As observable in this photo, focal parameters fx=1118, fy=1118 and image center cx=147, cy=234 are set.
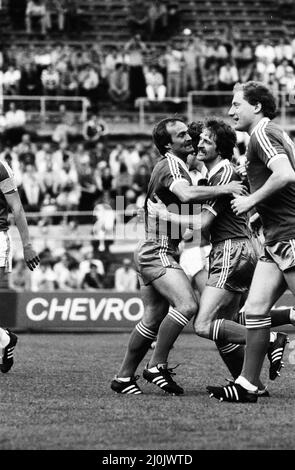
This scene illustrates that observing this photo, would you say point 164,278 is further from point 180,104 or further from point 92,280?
point 180,104

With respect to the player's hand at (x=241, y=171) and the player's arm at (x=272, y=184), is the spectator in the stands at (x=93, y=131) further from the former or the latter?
the player's arm at (x=272, y=184)

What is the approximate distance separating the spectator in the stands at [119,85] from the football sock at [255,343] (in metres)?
19.6

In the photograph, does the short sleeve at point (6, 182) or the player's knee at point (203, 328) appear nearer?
the player's knee at point (203, 328)

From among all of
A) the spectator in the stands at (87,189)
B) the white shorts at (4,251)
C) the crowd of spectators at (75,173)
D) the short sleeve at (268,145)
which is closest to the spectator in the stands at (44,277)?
the crowd of spectators at (75,173)

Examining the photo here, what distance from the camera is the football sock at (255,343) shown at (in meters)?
8.28

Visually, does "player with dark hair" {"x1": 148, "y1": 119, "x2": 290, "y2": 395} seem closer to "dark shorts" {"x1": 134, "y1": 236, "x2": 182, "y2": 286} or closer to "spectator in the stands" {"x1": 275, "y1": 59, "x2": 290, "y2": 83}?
"dark shorts" {"x1": 134, "y1": 236, "x2": 182, "y2": 286}

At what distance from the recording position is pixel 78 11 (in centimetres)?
3152

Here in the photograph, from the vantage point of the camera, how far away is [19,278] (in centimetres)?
2023

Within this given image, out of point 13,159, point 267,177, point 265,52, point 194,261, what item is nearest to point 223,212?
point 267,177

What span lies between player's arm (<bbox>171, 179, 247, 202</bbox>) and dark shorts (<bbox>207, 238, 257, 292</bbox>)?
0.48 m

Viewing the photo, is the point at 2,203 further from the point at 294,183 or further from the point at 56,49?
the point at 56,49

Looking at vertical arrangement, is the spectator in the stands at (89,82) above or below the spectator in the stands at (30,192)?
above

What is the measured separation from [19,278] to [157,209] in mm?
11287

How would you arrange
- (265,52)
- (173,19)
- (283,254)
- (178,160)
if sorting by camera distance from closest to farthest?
(283,254), (178,160), (265,52), (173,19)
